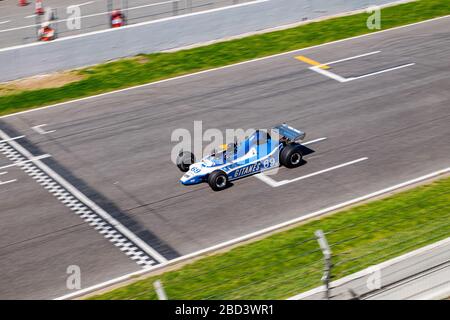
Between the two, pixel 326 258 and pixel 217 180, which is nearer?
pixel 326 258

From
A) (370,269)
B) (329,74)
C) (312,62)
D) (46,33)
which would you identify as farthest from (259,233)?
(46,33)

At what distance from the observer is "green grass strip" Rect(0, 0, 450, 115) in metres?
26.7

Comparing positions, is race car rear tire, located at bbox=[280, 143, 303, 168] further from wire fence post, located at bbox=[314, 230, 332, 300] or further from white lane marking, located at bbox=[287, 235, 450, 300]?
wire fence post, located at bbox=[314, 230, 332, 300]

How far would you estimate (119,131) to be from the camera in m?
24.0

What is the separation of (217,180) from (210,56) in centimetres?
1068

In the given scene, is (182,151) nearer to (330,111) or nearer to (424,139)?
(330,111)

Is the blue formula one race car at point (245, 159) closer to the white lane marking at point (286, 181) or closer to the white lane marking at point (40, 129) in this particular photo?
the white lane marking at point (286, 181)

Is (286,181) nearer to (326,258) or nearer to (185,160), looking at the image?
(185,160)

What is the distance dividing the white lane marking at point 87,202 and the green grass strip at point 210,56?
306 cm

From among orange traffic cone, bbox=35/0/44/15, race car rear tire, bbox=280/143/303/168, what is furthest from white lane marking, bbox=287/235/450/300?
orange traffic cone, bbox=35/0/44/15

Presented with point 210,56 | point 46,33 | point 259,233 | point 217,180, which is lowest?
point 259,233

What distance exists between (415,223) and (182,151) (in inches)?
307

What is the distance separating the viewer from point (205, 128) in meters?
23.8
